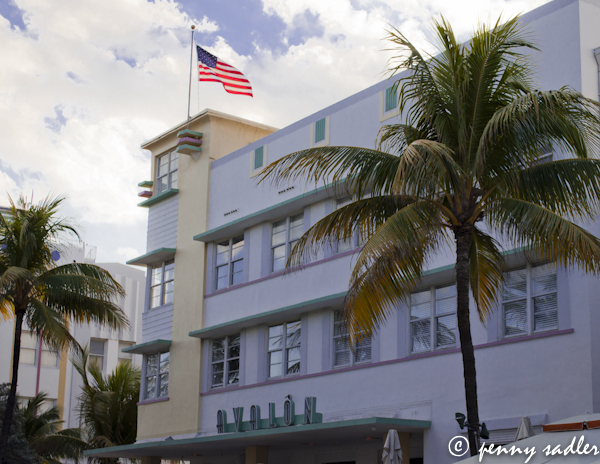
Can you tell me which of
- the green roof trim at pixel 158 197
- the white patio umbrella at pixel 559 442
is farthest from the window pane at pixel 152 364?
the white patio umbrella at pixel 559 442

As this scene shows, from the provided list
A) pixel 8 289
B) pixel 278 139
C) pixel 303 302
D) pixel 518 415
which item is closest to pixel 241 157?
pixel 278 139

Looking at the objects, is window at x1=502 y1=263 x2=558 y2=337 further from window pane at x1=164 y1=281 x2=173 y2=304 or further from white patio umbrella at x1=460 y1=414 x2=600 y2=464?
window pane at x1=164 y1=281 x2=173 y2=304

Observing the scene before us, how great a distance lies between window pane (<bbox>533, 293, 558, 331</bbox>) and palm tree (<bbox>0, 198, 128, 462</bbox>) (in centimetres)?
1107

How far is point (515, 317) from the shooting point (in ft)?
60.1

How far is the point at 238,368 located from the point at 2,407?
29.2 feet

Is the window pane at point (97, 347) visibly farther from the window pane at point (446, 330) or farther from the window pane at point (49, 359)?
the window pane at point (446, 330)

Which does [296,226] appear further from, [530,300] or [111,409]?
[111,409]

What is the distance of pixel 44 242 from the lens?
2350 centimetres

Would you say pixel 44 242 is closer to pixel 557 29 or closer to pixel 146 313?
pixel 146 313

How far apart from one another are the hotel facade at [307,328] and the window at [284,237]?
4 cm

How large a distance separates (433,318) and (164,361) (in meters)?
12.0

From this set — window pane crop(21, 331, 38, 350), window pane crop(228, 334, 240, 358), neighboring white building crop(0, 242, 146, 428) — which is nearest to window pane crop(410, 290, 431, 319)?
window pane crop(228, 334, 240, 358)

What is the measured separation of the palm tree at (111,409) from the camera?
3353cm

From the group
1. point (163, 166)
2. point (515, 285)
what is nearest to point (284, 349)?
point (515, 285)
